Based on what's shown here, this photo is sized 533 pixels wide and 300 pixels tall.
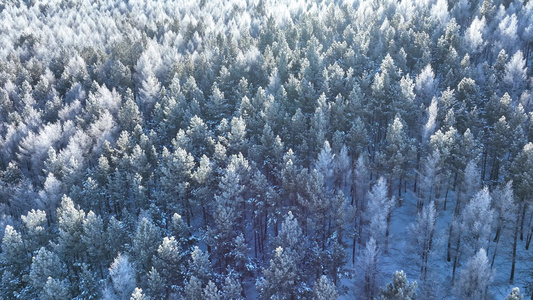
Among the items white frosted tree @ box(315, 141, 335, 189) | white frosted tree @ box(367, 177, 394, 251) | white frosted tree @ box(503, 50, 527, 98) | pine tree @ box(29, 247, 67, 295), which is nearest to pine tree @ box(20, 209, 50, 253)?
pine tree @ box(29, 247, 67, 295)

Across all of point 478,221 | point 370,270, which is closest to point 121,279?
point 370,270

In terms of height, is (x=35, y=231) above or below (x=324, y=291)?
above

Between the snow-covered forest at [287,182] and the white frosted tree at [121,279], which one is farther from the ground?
the snow-covered forest at [287,182]

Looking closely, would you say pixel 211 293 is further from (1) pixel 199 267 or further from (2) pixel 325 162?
(2) pixel 325 162

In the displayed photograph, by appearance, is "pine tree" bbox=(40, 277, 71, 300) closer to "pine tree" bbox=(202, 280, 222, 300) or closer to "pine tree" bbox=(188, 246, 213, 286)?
"pine tree" bbox=(188, 246, 213, 286)

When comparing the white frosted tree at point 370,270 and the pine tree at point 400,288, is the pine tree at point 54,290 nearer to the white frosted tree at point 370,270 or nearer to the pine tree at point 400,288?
the white frosted tree at point 370,270

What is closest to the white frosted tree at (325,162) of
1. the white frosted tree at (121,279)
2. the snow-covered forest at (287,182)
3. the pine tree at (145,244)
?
the snow-covered forest at (287,182)

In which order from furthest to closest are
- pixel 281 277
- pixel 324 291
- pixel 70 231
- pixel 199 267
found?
pixel 70 231 < pixel 199 267 < pixel 281 277 < pixel 324 291

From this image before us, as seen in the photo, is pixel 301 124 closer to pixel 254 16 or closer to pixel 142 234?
pixel 142 234
